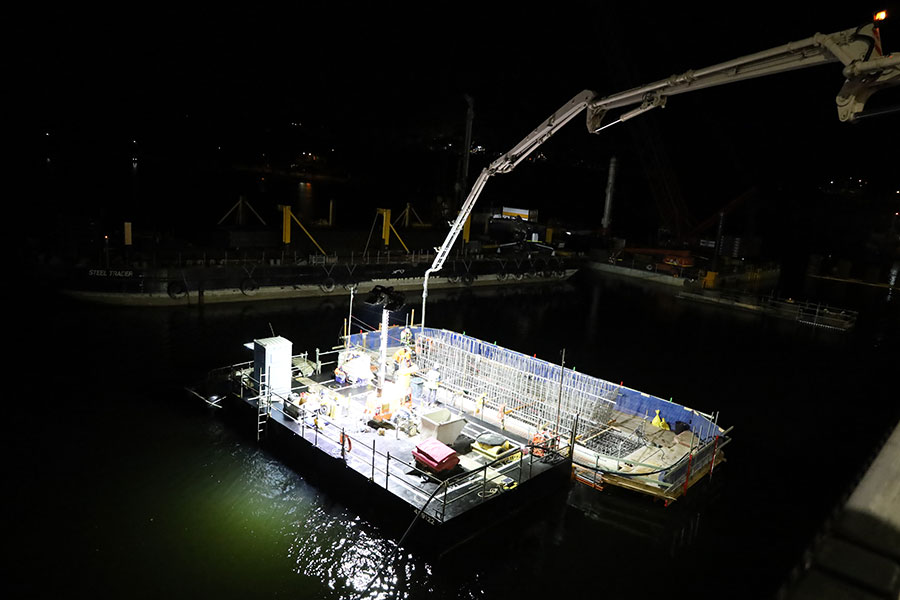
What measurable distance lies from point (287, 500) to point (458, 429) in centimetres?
438

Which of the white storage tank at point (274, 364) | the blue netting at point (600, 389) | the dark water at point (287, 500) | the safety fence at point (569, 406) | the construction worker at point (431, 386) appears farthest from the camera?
the construction worker at point (431, 386)

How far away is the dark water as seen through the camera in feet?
37.7

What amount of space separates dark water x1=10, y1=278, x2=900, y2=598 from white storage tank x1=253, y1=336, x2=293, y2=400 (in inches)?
70.9

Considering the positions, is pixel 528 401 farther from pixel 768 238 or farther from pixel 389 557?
pixel 768 238

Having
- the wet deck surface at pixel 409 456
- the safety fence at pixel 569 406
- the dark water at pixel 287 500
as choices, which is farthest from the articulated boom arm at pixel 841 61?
the wet deck surface at pixel 409 456

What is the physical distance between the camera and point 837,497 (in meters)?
16.1

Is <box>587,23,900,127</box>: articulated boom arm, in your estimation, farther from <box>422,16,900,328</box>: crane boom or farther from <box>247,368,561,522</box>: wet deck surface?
<box>247,368,561,522</box>: wet deck surface

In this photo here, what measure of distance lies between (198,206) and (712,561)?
74896 millimetres

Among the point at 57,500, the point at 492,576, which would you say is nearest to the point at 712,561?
the point at 492,576

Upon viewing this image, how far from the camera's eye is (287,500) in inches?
543

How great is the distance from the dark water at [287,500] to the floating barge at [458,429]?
70 centimetres

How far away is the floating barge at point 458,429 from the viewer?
43.6 feet

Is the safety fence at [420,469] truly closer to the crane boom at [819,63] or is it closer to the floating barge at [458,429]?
the floating barge at [458,429]

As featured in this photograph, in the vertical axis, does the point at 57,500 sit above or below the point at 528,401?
below
